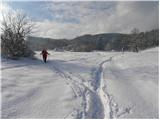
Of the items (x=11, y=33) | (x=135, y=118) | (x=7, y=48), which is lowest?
(x=135, y=118)

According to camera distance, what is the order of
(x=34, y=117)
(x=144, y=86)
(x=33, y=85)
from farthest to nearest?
(x=144, y=86), (x=33, y=85), (x=34, y=117)

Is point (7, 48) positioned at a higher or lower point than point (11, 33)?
lower

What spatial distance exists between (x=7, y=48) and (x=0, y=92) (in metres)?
17.8

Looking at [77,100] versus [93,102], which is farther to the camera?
[77,100]

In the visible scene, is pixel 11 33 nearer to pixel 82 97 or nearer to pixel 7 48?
Result: pixel 7 48

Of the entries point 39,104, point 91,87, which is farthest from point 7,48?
point 39,104

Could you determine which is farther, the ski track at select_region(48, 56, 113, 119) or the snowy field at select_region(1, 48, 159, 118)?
the snowy field at select_region(1, 48, 159, 118)

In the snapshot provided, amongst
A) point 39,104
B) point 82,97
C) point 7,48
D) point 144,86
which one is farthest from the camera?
point 7,48

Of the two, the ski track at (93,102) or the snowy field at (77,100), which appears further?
the snowy field at (77,100)

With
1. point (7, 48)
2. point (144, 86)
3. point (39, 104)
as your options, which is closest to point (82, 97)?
point (39, 104)

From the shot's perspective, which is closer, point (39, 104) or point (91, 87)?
point (39, 104)

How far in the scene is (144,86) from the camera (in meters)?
12.1

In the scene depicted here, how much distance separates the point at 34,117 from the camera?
7250mm

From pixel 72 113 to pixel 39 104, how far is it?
1465 millimetres
